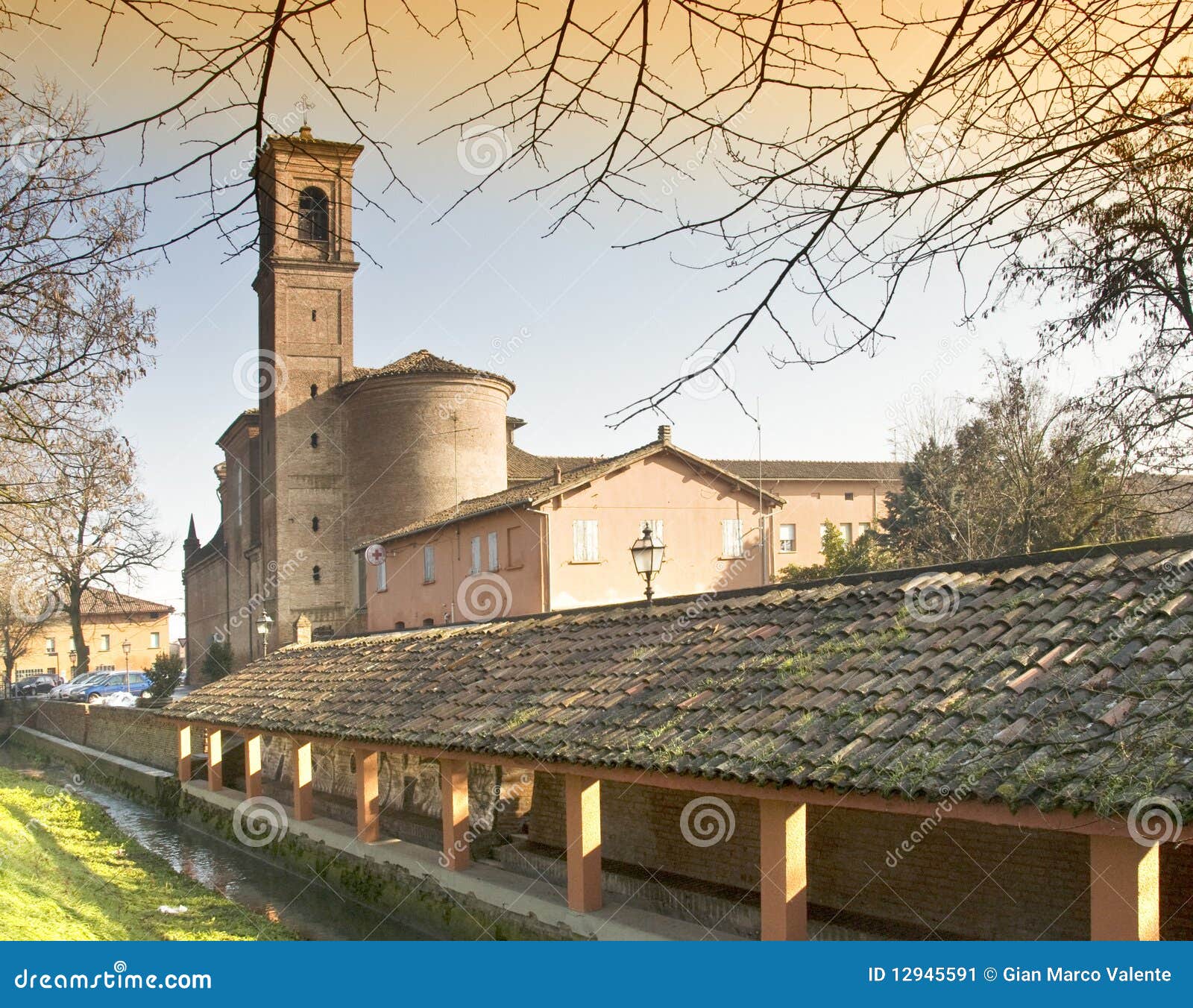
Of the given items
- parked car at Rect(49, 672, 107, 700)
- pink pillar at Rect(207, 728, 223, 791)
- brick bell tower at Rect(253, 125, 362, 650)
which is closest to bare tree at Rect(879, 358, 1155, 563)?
pink pillar at Rect(207, 728, 223, 791)

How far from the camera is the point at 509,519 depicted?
110 feet

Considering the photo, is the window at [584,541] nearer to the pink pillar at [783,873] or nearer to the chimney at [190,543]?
the pink pillar at [783,873]

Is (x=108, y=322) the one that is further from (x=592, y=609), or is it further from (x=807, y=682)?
(x=807, y=682)

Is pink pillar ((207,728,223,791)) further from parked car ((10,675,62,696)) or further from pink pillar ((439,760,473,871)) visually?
parked car ((10,675,62,696))

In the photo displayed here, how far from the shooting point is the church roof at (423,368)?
45.3 m

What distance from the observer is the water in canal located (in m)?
13.7

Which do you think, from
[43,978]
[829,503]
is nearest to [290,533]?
[829,503]

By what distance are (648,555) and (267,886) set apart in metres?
7.62

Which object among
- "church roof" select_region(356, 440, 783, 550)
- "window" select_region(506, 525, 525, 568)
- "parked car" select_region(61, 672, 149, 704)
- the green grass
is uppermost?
"church roof" select_region(356, 440, 783, 550)

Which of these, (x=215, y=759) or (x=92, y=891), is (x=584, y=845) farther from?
(x=215, y=759)

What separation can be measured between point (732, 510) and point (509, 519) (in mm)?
7324

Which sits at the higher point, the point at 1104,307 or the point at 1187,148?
the point at 1104,307

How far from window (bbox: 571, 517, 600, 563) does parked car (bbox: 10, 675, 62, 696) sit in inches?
1252

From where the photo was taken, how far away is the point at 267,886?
16.7m
